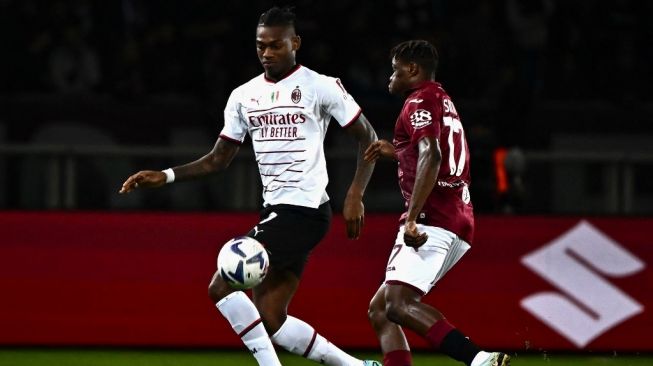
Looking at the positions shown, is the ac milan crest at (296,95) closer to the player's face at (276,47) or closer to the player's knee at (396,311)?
the player's face at (276,47)

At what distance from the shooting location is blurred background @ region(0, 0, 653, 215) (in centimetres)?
1030

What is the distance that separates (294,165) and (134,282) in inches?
113

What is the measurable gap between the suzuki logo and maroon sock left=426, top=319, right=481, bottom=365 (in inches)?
115

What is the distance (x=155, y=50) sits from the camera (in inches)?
485

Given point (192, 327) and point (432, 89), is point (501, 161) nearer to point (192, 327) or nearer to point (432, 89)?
point (192, 327)

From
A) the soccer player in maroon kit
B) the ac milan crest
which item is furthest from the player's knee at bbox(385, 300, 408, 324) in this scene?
the ac milan crest

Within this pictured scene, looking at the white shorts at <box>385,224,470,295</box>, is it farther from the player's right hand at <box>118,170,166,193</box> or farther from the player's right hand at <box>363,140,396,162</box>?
the player's right hand at <box>118,170,166,193</box>

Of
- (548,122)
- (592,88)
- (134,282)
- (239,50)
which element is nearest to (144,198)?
(134,282)

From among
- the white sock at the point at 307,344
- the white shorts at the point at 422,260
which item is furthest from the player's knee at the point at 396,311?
the white sock at the point at 307,344

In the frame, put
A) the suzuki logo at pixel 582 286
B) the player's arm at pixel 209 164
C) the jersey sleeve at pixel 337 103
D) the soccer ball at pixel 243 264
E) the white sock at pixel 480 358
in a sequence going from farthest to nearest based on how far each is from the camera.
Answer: the suzuki logo at pixel 582 286 → the player's arm at pixel 209 164 → the jersey sleeve at pixel 337 103 → the soccer ball at pixel 243 264 → the white sock at pixel 480 358

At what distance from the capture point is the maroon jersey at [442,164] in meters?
6.17

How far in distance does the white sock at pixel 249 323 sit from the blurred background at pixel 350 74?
145 inches

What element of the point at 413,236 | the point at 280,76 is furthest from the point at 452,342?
the point at 280,76

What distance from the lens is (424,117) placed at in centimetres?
604
